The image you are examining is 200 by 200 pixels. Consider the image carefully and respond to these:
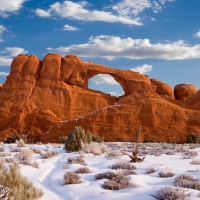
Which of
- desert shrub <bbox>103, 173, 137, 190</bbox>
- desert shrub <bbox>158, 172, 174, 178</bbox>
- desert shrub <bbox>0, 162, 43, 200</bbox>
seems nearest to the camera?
desert shrub <bbox>0, 162, 43, 200</bbox>

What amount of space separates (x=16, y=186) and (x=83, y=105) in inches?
1867

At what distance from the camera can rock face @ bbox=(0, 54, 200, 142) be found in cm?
4272

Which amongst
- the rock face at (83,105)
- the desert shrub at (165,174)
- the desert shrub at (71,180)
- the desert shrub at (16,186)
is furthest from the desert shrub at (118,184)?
the rock face at (83,105)

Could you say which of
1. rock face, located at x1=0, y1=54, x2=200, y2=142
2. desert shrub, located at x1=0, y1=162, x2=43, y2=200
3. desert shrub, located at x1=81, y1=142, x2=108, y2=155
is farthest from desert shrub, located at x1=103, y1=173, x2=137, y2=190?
rock face, located at x1=0, y1=54, x2=200, y2=142

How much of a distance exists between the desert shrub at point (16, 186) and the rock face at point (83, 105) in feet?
117

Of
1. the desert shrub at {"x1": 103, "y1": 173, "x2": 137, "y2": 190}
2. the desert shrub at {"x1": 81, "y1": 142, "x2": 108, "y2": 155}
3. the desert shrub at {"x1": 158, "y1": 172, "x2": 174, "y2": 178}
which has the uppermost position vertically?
the desert shrub at {"x1": 158, "y1": 172, "x2": 174, "y2": 178}

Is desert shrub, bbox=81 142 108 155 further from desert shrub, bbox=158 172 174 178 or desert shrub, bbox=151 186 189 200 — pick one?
desert shrub, bbox=151 186 189 200

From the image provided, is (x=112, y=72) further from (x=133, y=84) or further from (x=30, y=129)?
(x=30, y=129)

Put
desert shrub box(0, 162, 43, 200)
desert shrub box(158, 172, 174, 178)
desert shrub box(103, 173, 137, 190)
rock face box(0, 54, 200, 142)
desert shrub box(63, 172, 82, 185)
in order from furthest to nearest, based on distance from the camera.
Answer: rock face box(0, 54, 200, 142)
desert shrub box(158, 172, 174, 178)
desert shrub box(63, 172, 82, 185)
desert shrub box(103, 173, 137, 190)
desert shrub box(0, 162, 43, 200)

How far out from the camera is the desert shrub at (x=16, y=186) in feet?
17.7

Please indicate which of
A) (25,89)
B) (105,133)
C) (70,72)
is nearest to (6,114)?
(25,89)

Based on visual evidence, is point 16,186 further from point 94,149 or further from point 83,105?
point 83,105

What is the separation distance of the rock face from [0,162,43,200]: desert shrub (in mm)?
35554

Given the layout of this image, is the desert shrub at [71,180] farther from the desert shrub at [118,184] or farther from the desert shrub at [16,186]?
the desert shrub at [16,186]
